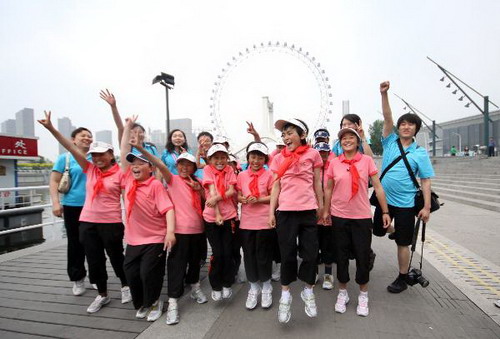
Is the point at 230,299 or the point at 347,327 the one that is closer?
the point at 347,327

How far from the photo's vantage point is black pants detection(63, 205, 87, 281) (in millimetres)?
3234

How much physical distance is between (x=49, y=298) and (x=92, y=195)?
1311 millimetres

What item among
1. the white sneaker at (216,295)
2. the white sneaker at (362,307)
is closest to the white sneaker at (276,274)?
the white sneaker at (216,295)

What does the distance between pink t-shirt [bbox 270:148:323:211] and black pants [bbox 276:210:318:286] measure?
8 cm

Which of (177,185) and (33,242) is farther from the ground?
(177,185)

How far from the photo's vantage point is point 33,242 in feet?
32.0

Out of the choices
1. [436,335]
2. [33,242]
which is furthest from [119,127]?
[33,242]

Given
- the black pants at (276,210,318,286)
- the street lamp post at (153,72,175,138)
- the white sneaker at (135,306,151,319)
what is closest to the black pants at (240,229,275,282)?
the black pants at (276,210,318,286)

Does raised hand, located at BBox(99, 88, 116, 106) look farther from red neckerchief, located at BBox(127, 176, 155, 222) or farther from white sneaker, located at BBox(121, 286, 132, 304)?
white sneaker, located at BBox(121, 286, 132, 304)

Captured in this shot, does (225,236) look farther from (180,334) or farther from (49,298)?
(49,298)

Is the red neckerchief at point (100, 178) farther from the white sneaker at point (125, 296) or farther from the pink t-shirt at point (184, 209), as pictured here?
the white sneaker at point (125, 296)

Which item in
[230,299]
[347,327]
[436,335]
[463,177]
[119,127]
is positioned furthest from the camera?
[463,177]

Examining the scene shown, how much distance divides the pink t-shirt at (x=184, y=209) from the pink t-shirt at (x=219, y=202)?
0.12 meters

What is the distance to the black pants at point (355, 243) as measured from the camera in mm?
2660
